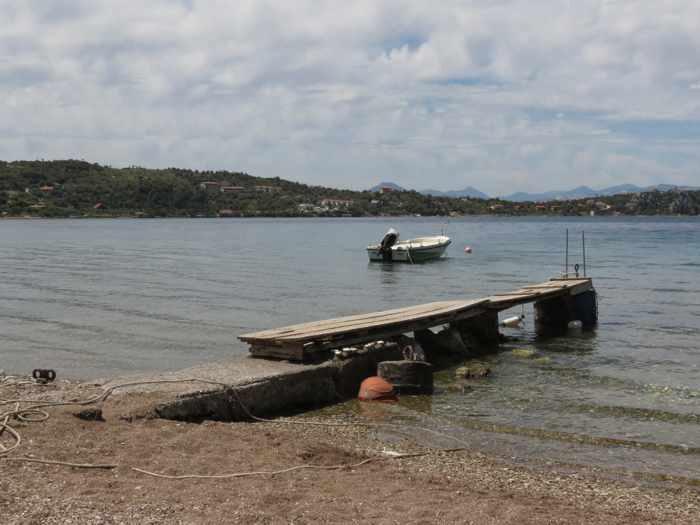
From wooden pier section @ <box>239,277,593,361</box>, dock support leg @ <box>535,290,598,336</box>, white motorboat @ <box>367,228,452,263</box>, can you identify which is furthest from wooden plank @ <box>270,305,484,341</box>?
white motorboat @ <box>367,228,452,263</box>

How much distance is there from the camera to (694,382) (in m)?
13.7

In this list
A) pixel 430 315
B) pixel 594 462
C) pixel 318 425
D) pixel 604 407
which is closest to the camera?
pixel 594 462

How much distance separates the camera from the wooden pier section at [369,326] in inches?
476

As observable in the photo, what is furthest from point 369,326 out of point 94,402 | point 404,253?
point 404,253

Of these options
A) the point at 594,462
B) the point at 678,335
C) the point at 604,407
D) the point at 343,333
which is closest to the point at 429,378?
the point at 343,333

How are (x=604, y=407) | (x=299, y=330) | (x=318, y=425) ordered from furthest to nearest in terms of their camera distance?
(x=299, y=330), (x=604, y=407), (x=318, y=425)

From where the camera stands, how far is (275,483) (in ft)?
23.7

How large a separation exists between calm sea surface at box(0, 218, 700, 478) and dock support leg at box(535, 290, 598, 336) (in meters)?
0.51

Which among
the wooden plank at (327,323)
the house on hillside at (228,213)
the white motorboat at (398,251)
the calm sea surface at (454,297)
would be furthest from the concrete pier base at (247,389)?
the house on hillside at (228,213)

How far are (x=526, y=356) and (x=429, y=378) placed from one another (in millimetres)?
4680

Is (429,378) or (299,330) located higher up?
(299,330)

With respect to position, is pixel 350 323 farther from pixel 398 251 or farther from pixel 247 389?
pixel 398 251

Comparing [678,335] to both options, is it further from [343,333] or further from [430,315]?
[343,333]

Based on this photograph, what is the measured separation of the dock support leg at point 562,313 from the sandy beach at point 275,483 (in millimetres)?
11887
